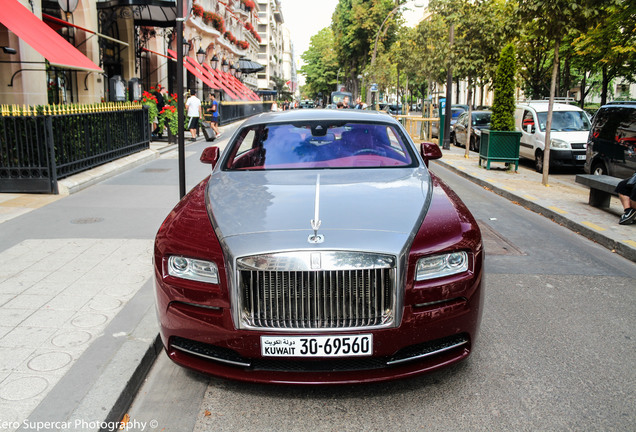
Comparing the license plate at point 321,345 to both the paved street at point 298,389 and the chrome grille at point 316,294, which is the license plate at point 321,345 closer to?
the chrome grille at point 316,294

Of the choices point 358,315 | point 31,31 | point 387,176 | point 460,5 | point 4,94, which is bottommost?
point 358,315

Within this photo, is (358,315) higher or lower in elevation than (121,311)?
higher

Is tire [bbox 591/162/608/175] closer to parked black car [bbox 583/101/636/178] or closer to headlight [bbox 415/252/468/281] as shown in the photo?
parked black car [bbox 583/101/636/178]

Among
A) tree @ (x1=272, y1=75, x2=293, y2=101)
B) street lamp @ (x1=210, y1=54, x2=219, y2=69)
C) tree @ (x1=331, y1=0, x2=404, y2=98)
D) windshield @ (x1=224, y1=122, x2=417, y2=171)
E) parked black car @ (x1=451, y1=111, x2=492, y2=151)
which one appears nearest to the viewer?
windshield @ (x1=224, y1=122, x2=417, y2=171)

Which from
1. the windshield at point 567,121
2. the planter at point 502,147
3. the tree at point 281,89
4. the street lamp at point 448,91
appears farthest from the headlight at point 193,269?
the tree at point 281,89

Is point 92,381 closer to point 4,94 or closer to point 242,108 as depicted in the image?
point 4,94

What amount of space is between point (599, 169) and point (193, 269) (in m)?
11.2

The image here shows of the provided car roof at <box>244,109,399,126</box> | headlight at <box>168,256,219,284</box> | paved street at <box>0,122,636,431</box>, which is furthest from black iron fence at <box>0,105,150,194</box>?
headlight at <box>168,256,219,284</box>

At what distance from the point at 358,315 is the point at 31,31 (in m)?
10.9

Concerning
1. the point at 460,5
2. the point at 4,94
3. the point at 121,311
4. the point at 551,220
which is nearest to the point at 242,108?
the point at 460,5

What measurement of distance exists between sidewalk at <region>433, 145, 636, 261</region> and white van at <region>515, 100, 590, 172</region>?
0.51m

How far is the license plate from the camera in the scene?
307 cm

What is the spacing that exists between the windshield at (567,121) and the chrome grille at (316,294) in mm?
14865

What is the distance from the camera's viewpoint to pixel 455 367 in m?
3.77
